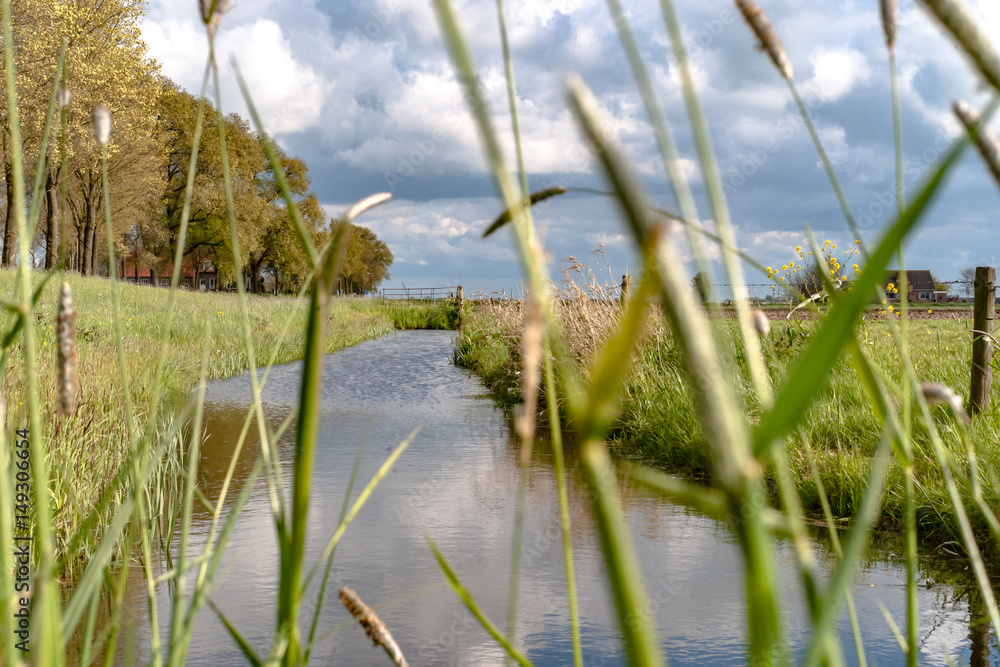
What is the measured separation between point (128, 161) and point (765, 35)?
80.4 ft

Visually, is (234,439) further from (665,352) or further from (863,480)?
(863,480)

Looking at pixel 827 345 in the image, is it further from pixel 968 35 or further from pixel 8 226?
pixel 8 226

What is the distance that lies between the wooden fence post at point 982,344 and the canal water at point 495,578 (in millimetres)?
1413

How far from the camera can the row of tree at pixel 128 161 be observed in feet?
50.8

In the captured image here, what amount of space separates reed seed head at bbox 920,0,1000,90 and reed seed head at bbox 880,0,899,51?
0.45m

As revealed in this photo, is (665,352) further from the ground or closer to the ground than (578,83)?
closer to the ground

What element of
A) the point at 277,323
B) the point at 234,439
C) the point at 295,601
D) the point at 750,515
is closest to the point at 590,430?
the point at 750,515

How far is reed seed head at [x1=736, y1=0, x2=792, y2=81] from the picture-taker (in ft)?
1.41

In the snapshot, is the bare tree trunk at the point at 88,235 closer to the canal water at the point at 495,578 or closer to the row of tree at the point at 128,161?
the row of tree at the point at 128,161

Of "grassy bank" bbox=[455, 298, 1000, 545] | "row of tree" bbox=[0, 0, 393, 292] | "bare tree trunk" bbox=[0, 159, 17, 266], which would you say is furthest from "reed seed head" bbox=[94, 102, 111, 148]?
"bare tree trunk" bbox=[0, 159, 17, 266]

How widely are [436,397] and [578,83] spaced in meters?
8.75

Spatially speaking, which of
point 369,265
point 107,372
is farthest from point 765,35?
point 369,265

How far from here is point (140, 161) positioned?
2219 centimetres

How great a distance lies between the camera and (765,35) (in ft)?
1.53
